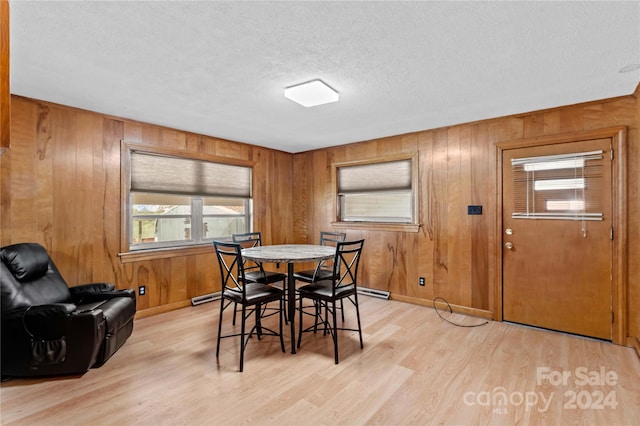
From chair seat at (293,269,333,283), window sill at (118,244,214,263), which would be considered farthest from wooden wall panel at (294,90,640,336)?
window sill at (118,244,214,263)

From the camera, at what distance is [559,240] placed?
10.3ft

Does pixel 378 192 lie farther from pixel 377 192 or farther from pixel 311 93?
pixel 311 93

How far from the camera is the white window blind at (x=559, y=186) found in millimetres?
2963

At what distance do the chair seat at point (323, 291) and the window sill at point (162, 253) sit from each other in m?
1.98

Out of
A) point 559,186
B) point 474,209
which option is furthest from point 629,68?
point 474,209

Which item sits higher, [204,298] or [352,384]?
[204,298]

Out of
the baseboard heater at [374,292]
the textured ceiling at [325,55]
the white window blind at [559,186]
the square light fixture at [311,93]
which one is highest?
the textured ceiling at [325,55]

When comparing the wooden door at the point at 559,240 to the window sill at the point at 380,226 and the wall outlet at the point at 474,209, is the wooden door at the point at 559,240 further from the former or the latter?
the window sill at the point at 380,226

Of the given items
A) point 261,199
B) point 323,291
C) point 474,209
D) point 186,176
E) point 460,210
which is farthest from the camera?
point 261,199

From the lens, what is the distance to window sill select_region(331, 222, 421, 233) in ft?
13.7

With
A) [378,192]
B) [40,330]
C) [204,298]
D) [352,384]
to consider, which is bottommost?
[352,384]

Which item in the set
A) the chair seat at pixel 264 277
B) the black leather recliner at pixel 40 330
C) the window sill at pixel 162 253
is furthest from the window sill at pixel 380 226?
the black leather recliner at pixel 40 330

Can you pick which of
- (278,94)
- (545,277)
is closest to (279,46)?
(278,94)

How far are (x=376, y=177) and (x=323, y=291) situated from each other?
239 cm
